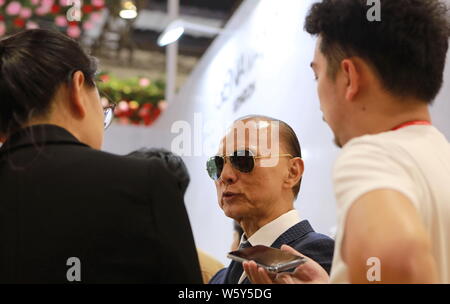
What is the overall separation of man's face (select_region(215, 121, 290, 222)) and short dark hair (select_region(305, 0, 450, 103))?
99 cm

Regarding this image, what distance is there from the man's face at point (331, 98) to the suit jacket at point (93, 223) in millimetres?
300

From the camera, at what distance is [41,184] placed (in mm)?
1280

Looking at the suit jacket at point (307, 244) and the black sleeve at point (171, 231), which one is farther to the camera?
the suit jacket at point (307, 244)

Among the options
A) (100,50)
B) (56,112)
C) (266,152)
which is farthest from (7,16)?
(56,112)

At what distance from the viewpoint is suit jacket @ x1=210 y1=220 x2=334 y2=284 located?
190cm

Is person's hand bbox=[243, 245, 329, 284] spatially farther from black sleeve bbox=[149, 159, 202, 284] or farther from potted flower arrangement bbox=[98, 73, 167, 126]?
potted flower arrangement bbox=[98, 73, 167, 126]

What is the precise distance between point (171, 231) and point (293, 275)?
1.26 ft

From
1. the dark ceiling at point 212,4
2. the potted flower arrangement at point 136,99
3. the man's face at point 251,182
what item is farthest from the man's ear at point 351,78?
the dark ceiling at point 212,4

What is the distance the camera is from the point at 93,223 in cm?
125

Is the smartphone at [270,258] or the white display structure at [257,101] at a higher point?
the white display structure at [257,101]

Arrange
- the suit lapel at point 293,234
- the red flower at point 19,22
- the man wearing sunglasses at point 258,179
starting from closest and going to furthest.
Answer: the suit lapel at point 293,234 → the man wearing sunglasses at point 258,179 → the red flower at point 19,22

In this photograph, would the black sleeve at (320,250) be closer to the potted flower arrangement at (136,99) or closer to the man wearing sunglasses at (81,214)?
the man wearing sunglasses at (81,214)

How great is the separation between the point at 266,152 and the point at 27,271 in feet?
3.85

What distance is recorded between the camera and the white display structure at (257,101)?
296 cm
